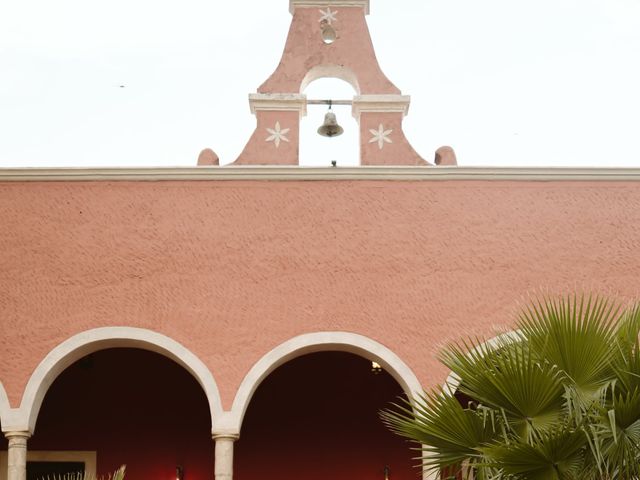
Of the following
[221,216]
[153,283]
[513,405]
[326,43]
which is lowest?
[513,405]

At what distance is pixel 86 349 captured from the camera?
927 cm

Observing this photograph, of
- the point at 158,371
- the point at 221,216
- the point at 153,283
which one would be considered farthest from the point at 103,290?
the point at 158,371

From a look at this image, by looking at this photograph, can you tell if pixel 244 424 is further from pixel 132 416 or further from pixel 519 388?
pixel 519 388

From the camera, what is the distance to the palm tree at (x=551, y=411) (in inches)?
215

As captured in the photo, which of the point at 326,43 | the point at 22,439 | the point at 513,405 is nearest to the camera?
the point at 513,405

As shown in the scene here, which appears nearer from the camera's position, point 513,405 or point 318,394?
point 513,405

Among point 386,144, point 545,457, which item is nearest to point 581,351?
point 545,457

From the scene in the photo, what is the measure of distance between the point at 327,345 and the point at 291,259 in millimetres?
880

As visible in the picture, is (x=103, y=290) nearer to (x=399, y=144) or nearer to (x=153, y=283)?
(x=153, y=283)

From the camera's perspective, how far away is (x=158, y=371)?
37.0ft

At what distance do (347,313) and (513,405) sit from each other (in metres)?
3.57

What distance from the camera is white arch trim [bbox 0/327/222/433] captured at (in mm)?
8969

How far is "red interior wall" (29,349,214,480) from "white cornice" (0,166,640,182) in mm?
2408

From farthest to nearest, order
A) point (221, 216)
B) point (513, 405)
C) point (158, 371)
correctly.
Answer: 1. point (158, 371)
2. point (221, 216)
3. point (513, 405)
